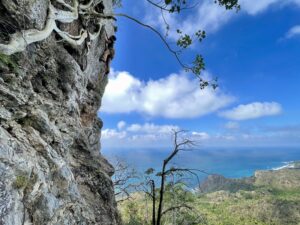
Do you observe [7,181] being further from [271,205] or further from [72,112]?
[271,205]

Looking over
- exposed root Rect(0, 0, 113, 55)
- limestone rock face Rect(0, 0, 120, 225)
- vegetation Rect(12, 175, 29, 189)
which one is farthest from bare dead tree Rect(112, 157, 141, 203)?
vegetation Rect(12, 175, 29, 189)

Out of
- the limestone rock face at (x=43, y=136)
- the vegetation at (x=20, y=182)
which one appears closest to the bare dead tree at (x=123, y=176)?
the limestone rock face at (x=43, y=136)

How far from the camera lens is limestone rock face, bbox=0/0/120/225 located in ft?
15.5

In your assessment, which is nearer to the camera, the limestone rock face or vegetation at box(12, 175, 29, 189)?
vegetation at box(12, 175, 29, 189)

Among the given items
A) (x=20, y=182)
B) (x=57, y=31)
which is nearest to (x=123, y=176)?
(x=57, y=31)

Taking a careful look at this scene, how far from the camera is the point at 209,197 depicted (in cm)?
13712

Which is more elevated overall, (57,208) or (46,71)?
(46,71)

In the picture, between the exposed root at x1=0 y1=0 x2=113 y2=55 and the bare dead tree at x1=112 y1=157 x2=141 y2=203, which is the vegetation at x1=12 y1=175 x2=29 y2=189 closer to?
the exposed root at x1=0 y1=0 x2=113 y2=55

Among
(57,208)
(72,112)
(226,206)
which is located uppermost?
(72,112)

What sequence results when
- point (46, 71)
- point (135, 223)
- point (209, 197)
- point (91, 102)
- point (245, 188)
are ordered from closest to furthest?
1. point (46, 71)
2. point (91, 102)
3. point (135, 223)
4. point (209, 197)
5. point (245, 188)

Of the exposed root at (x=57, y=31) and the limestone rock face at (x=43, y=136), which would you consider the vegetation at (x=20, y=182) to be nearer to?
the limestone rock face at (x=43, y=136)

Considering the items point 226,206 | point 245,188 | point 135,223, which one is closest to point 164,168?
point 135,223

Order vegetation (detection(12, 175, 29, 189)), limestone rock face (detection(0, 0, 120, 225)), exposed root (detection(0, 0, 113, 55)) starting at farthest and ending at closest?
exposed root (detection(0, 0, 113, 55))
limestone rock face (detection(0, 0, 120, 225))
vegetation (detection(12, 175, 29, 189))

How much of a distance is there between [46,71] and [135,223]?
62.4 feet
